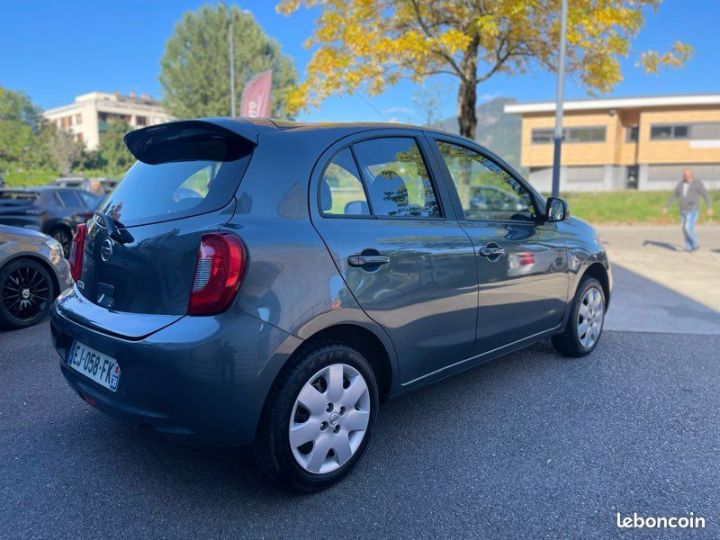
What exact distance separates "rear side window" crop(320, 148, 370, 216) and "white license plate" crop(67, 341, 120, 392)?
117cm

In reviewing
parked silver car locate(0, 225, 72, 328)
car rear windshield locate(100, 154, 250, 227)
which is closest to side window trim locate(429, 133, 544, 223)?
car rear windshield locate(100, 154, 250, 227)

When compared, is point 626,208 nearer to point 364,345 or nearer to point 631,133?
point 631,133

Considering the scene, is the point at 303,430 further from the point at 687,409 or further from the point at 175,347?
the point at 687,409

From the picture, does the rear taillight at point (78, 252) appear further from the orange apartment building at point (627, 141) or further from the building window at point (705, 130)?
the building window at point (705, 130)

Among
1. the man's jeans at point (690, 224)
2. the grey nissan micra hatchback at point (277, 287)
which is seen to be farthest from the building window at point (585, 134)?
the grey nissan micra hatchback at point (277, 287)

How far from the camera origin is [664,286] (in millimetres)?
7895

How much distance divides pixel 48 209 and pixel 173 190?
9.28 meters

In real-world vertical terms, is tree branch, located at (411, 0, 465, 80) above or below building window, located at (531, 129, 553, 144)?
below

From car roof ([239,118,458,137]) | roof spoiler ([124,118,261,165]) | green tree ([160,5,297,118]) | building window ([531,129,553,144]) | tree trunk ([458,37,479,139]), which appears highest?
green tree ([160,5,297,118])

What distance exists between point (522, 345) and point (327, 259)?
1.95m

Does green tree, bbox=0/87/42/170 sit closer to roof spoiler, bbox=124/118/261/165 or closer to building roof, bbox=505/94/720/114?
building roof, bbox=505/94/720/114

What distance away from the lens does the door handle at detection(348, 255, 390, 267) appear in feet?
8.30

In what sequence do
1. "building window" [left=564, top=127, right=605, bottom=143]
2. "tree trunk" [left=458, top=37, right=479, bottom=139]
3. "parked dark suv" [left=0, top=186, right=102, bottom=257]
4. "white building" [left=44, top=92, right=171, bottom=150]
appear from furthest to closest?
1. "white building" [left=44, top=92, right=171, bottom=150]
2. "building window" [left=564, top=127, right=605, bottom=143]
3. "tree trunk" [left=458, top=37, right=479, bottom=139]
4. "parked dark suv" [left=0, top=186, right=102, bottom=257]

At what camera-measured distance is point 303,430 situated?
2420mm
